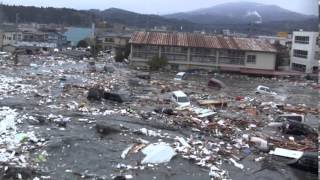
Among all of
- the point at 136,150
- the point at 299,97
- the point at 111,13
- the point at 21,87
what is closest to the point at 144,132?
the point at 136,150

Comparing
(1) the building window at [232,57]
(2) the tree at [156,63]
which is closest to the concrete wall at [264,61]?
(1) the building window at [232,57]

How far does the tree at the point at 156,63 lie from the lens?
4962 centimetres

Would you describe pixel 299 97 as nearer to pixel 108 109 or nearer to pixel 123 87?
pixel 123 87

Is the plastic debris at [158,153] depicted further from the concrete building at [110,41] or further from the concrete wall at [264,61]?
the concrete building at [110,41]

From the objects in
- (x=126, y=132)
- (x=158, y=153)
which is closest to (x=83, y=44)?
(x=126, y=132)

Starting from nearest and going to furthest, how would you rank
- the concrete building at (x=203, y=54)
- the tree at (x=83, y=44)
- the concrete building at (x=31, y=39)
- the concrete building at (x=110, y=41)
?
the concrete building at (x=203, y=54) → the concrete building at (x=31, y=39) → the concrete building at (x=110, y=41) → the tree at (x=83, y=44)

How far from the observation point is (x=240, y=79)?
4766cm

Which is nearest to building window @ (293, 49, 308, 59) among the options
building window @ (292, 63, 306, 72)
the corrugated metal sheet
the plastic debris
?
building window @ (292, 63, 306, 72)

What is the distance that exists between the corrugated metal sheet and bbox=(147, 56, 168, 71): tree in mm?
3026

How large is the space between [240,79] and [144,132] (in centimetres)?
2963

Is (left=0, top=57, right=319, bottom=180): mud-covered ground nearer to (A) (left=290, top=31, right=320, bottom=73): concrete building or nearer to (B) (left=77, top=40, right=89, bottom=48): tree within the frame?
(A) (left=290, top=31, right=320, bottom=73): concrete building

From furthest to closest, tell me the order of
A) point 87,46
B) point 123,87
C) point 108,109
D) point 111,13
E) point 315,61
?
point 111,13 < point 87,46 < point 315,61 < point 123,87 < point 108,109

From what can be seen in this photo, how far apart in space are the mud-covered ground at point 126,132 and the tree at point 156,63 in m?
14.1

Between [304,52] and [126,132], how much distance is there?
128 feet
